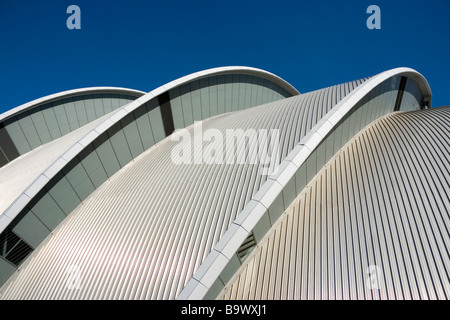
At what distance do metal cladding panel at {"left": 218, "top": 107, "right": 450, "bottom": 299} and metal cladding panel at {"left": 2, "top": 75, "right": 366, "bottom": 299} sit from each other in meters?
1.53

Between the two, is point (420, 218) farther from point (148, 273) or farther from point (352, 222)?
point (148, 273)

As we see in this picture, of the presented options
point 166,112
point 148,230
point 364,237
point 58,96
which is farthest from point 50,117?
point 364,237

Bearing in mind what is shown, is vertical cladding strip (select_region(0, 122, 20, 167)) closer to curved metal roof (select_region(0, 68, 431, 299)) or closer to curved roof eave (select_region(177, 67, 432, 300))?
curved metal roof (select_region(0, 68, 431, 299))

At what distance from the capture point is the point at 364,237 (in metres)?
6.70

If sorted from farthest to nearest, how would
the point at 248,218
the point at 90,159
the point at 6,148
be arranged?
1. the point at 6,148
2. the point at 90,159
3. the point at 248,218

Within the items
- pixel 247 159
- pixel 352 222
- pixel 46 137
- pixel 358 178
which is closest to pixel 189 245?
pixel 247 159

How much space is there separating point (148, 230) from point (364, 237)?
7054 millimetres

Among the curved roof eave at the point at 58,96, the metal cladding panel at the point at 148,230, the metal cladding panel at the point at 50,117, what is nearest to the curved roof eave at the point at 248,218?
the metal cladding panel at the point at 148,230

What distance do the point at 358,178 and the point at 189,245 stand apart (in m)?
6.98

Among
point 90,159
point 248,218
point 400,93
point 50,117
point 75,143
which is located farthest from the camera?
point 50,117

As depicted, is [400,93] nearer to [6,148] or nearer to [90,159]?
[90,159]

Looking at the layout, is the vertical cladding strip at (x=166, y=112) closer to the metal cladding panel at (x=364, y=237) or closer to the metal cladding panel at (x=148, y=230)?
the metal cladding panel at (x=148, y=230)

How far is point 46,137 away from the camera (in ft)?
58.2

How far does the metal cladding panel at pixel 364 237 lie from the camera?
5770mm
